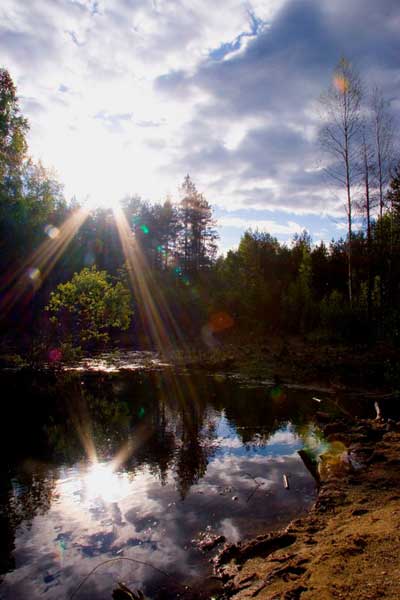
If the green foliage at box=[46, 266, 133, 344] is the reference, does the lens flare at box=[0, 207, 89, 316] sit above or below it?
above

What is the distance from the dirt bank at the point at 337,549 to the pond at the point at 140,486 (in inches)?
17.2

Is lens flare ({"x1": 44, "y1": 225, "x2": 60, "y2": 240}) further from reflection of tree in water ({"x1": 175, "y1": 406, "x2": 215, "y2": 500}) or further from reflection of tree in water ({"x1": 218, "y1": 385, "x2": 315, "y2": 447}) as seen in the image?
reflection of tree in water ({"x1": 175, "y1": 406, "x2": 215, "y2": 500})

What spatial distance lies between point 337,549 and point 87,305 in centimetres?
1811

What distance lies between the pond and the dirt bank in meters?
0.44

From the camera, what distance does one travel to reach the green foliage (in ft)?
65.6

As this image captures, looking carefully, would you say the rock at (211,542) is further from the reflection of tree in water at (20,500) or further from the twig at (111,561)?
the reflection of tree in water at (20,500)

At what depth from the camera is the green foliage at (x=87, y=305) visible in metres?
20.0

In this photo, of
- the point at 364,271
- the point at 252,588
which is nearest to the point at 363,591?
the point at 252,588

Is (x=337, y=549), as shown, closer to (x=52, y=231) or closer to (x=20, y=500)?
(x=20, y=500)

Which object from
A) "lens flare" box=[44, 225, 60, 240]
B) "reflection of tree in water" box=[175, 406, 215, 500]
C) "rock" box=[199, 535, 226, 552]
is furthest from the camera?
"lens flare" box=[44, 225, 60, 240]

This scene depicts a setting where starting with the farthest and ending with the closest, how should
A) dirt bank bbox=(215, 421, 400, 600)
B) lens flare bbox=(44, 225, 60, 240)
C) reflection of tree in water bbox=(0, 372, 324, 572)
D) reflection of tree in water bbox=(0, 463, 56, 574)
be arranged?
lens flare bbox=(44, 225, 60, 240), reflection of tree in water bbox=(0, 372, 324, 572), reflection of tree in water bbox=(0, 463, 56, 574), dirt bank bbox=(215, 421, 400, 600)

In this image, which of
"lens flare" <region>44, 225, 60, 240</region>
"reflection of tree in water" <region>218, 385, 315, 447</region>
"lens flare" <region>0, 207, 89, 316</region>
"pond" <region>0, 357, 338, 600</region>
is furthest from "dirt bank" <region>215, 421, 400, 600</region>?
"lens flare" <region>44, 225, 60, 240</region>

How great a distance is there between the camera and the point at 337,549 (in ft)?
12.2

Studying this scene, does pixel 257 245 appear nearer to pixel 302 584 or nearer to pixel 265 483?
pixel 265 483
